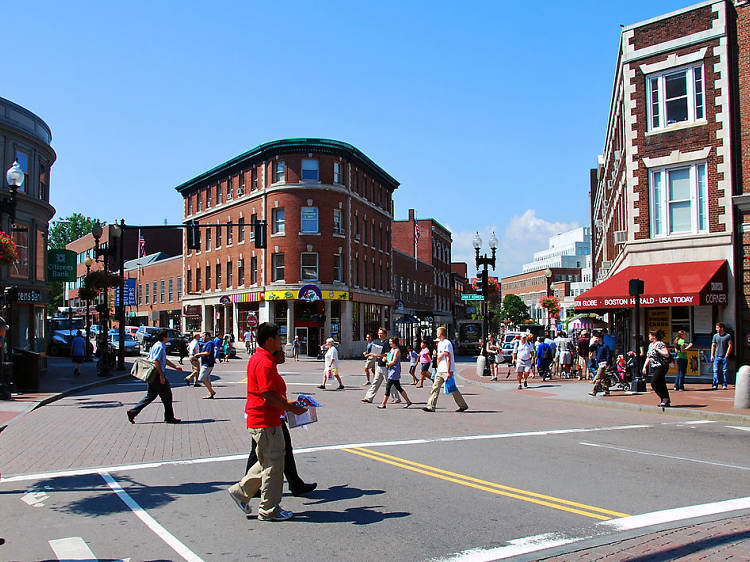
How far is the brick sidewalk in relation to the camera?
17.3ft

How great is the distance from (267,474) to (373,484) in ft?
6.52

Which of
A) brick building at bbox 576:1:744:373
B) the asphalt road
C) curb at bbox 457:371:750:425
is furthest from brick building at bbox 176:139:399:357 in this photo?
the asphalt road

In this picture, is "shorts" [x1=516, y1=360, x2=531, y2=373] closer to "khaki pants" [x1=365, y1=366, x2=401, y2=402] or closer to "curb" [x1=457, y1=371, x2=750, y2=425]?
"curb" [x1=457, y1=371, x2=750, y2=425]

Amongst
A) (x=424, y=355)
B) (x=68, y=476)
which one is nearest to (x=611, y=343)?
(x=424, y=355)

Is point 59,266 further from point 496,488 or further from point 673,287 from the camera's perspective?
point 496,488

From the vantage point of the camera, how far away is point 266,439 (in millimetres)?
6414

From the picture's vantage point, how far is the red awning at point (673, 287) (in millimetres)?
20625

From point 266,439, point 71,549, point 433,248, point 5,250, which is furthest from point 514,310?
point 71,549

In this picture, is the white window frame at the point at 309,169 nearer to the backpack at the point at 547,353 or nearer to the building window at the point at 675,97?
the backpack at the point at 547,353

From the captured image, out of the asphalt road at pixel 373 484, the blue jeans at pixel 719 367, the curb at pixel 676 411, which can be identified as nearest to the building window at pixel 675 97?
the blue jeans at pixel 719 367

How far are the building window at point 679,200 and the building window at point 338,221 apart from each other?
2853cm

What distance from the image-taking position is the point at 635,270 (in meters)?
23.1

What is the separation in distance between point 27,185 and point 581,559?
31.4 metres

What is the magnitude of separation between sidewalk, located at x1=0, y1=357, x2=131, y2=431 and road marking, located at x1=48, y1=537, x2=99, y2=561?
4.90 m
